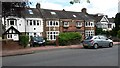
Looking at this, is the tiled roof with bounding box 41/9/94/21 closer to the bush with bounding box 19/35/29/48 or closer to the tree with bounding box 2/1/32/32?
the bush with bounding box 19/35/29/48

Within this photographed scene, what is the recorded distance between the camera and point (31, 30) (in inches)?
2072

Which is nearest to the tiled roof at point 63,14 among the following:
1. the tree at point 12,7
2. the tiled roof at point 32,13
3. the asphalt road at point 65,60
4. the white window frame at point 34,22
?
the tiled roof at point 32,13

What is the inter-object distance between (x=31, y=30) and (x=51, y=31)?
4.73 m

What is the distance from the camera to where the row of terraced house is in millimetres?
50812

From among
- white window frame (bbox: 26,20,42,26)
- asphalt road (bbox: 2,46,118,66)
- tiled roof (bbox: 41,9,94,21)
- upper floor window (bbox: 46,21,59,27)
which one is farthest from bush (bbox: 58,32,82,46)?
asphalt road (bbox: 2,46,118,66)

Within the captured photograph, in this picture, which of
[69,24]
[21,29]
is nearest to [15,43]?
[21,29]

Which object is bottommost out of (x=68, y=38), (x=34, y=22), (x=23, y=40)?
(x=23, y=40)

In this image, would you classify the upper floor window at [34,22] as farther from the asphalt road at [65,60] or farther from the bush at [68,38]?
the asphalt road at [65,60]

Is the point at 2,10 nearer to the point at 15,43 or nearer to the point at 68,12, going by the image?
the point at 15,43

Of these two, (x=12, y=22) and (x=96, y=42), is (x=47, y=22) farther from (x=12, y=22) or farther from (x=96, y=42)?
(x=96, y=42)

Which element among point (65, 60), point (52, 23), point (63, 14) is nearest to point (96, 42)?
point (65, 60)

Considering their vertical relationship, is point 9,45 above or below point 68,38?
below

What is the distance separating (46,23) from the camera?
54344 millimetres

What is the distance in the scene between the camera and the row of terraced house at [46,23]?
5081 cm
